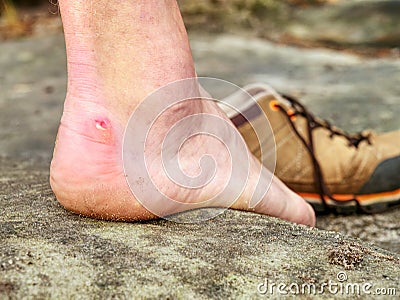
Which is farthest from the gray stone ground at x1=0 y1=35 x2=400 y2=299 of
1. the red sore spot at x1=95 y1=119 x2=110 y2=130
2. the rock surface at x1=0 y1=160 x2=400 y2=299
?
the red sore spot at x1=95 y1=119 x2=110 y2=130

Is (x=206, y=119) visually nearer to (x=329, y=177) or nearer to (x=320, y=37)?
(x=329, y=177)

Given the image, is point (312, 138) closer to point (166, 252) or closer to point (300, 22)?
point (166, 252)

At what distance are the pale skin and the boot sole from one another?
560mm

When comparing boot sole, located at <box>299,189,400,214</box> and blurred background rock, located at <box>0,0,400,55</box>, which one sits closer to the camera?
boot sole, located at <box>299,189,400,214</box>

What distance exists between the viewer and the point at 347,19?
171 inches

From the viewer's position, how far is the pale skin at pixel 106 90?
0.95m

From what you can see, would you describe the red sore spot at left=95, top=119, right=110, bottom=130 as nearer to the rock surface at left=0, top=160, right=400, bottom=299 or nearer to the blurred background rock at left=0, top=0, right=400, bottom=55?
the rock surface at left=0, top=160, right=400, bottom=299

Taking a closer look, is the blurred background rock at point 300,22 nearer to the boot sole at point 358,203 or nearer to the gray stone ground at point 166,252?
the boot sole at point 358,203

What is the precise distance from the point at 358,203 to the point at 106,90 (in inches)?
30.8

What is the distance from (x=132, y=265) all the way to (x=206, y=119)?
0.38m

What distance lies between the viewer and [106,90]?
960mm

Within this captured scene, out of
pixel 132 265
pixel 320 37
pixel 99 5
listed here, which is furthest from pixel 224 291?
pixel 320 37

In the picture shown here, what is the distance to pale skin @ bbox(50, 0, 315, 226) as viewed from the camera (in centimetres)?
95

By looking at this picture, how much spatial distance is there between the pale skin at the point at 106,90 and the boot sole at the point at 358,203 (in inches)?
22.1
